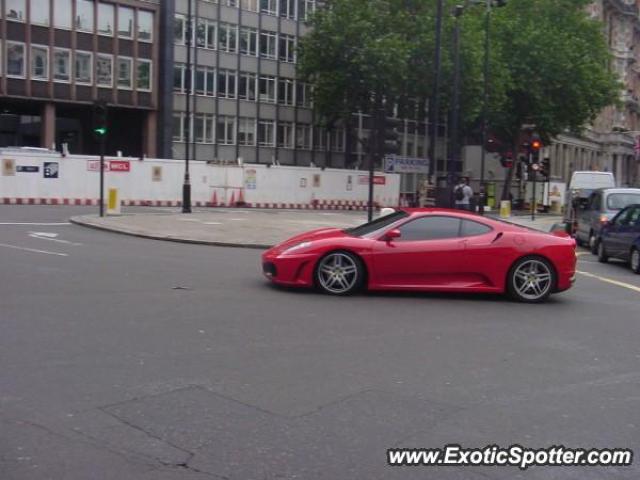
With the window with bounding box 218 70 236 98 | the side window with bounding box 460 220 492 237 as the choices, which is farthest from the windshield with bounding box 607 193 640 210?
the window with bounding box 218 70 236 98

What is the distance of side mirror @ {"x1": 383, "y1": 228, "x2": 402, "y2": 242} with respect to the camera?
36.3 feet

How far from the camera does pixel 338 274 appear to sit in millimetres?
10961

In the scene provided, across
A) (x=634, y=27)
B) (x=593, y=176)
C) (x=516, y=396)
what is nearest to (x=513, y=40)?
(x=593, y=176)

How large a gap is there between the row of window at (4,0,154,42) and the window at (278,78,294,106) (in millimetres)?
10811

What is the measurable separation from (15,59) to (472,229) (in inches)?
1705

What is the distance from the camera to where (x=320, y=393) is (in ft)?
20.1

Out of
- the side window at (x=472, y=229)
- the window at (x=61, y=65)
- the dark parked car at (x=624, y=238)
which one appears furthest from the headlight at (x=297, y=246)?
the window at (x=61, y=65)

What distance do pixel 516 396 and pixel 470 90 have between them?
4595 cm

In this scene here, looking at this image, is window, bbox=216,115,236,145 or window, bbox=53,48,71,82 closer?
window, bbox=53,48,71,82

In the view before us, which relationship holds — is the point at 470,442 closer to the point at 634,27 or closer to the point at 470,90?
the point at 470,90

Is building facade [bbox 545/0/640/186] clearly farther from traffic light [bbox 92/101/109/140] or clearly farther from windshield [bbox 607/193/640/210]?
traffic light [bbox 92/101/109/140]

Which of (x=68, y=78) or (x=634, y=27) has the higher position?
(x=634, y=27)

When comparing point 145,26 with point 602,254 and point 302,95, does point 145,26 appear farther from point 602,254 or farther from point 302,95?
point 602,254

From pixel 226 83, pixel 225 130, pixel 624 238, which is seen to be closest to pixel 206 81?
pixel 226 83
